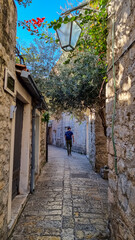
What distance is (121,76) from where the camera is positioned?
6.56 feet

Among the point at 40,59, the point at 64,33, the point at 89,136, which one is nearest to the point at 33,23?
the point at 64,33

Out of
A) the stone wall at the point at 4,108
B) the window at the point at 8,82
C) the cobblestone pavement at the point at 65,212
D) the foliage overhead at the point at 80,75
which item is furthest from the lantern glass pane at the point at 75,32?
the cobblestone pavement at the point at 65,212

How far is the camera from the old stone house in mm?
5828

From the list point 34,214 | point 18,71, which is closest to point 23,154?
point 34,214

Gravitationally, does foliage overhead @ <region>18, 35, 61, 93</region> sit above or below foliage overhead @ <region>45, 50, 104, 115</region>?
above

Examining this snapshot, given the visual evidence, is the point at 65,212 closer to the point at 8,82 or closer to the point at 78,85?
the point at 8,82

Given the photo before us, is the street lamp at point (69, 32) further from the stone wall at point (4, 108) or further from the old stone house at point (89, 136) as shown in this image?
the old stone house at point (89, 136)

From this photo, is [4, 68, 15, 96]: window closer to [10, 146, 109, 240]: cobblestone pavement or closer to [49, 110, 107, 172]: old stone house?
[10, 146, 109, 240]: cobblestone pavement

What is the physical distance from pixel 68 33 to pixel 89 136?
6.31 metres

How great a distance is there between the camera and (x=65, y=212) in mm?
3000

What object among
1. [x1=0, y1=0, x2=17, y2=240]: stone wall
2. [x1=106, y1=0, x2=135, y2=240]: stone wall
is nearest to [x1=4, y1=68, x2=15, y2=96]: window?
[x1=0, y1=0, x2=17, y2=240]: stone wall

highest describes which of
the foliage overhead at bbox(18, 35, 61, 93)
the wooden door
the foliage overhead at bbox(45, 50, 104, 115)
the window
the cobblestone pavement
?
the foliage overhead at bbox(18, 35, 61, 93)

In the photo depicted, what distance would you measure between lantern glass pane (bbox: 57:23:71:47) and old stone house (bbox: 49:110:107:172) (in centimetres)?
310

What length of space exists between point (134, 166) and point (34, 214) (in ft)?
7.28
